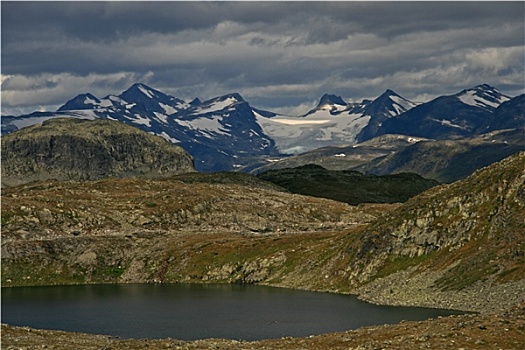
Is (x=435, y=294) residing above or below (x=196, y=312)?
above

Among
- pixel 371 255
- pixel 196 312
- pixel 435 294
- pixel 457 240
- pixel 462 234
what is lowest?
pixel 196 312

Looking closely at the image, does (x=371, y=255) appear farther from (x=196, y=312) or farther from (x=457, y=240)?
(x=196, y=312)

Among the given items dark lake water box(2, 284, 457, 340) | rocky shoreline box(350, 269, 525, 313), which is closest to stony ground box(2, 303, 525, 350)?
dark lake water box(2, 284, 457, 340)

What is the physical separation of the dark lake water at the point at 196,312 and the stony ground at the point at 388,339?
14660 millimetres

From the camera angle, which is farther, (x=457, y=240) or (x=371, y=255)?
(x=371, y=255)

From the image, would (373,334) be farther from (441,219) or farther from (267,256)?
(267,256)

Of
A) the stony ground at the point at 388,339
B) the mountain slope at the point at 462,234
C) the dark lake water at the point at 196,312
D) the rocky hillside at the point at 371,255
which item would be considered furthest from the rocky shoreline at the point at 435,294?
the stony ground at the point at 388,339

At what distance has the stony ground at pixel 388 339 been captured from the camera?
75.3 meters

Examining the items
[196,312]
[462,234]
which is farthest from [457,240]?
[196,312]

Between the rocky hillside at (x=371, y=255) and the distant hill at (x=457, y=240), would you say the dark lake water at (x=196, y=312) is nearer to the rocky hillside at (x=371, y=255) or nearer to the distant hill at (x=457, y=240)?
the rocky hillside at (x=371, y=255)

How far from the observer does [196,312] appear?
131625 mm

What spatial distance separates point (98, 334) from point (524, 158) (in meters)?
84.1

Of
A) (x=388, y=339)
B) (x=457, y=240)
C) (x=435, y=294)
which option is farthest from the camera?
(x=457, y=240)

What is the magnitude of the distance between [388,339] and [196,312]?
2156 inches
